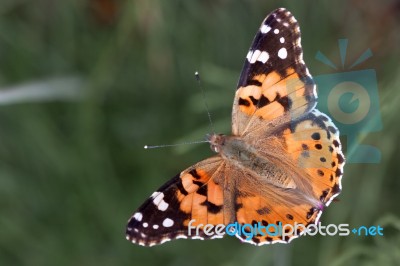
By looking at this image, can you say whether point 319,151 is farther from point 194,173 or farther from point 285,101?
point 194,173

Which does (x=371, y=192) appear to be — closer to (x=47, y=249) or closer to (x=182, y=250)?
(x=182, y=250)

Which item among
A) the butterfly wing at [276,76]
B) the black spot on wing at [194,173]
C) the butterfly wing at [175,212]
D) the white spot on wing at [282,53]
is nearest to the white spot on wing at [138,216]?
the butterfly wing at [175,212]

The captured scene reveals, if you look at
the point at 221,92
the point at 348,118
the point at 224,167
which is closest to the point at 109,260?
the point at 221,92

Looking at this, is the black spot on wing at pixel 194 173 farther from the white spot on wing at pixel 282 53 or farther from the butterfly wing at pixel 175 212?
the white spot on wing at pixel 282 53

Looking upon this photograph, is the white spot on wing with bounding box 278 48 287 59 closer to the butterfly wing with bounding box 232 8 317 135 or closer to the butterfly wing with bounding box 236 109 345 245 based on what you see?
the butterfly wing with bounding box 232 8 317 135

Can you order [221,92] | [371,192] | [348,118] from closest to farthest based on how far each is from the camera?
1. [348,118]
2. [371,192]
3. [221,92]

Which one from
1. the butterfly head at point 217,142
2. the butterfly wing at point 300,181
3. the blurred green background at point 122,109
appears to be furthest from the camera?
the blurred green background at point 122,109

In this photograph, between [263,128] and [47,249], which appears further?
[47,249]

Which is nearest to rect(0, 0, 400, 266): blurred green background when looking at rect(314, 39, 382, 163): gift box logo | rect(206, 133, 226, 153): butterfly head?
rect(314, 39, 382, 163): gift box logo
